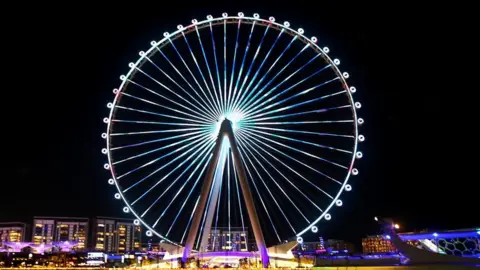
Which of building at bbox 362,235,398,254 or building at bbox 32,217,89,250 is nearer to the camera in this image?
building at bbox 362,235,398,254

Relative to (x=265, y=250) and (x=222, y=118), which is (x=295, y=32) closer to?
(x=222, y=118)

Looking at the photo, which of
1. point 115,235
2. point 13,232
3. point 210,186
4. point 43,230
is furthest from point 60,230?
point 210,186

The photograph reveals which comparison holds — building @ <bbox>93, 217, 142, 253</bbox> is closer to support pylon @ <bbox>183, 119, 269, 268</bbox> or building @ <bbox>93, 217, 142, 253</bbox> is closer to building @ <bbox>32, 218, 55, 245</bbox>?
building @ <bbox>32, 218, 55, 245</bbox>

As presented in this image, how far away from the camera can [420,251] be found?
27844mm

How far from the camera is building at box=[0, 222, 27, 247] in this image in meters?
119

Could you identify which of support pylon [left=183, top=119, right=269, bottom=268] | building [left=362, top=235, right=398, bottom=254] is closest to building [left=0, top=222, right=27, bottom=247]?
building [left=362, top=235, right=398, bottom=254]

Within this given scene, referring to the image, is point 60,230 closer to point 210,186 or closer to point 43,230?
point 43,230

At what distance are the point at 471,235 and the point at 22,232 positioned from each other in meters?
108

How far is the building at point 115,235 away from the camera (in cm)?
12425

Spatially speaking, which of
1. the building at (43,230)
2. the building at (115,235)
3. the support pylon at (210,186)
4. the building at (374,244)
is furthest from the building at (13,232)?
the support pylon at (210,186)

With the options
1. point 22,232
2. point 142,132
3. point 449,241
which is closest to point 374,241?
point 449,241

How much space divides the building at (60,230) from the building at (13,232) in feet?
9.46

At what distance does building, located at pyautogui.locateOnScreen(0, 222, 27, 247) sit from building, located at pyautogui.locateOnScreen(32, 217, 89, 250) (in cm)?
288

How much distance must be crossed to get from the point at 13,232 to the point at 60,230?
36.0 ft
